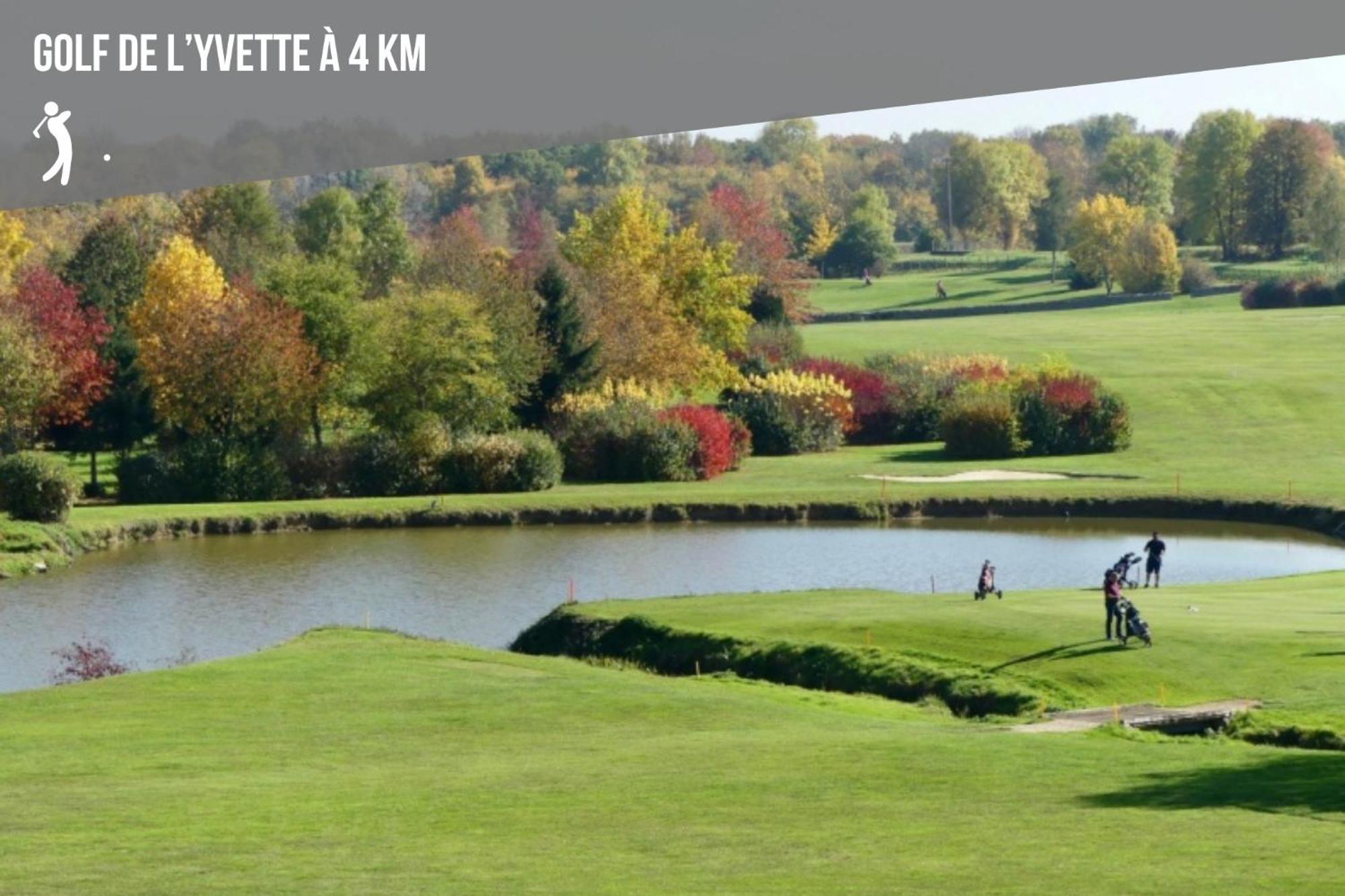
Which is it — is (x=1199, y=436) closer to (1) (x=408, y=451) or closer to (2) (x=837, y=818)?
(1) (x=408, y=451)

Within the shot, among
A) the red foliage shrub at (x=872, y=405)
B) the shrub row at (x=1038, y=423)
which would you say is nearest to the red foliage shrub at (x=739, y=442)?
the shrub row at (x=1038, y=423)

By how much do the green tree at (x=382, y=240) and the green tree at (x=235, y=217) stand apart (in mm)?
4347

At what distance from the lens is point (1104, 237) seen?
479ft

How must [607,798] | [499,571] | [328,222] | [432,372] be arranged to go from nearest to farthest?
[607,798], [499,571], [432,372], [328,222]

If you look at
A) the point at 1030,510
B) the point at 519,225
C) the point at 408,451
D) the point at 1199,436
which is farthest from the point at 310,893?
the point at 519,225

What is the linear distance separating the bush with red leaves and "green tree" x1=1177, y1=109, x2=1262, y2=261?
432 feet

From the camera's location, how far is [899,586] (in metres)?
48.2

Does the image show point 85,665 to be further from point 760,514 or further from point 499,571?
point 760,514

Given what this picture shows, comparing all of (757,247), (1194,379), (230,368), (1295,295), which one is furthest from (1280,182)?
(230,368)

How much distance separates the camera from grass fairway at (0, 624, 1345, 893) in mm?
16562

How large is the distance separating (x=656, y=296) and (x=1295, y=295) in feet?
175

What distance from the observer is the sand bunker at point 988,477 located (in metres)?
68.1

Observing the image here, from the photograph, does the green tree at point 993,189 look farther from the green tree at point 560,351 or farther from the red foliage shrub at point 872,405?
the green tree at point 560,351

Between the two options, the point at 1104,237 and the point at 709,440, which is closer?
the point at 709,440
